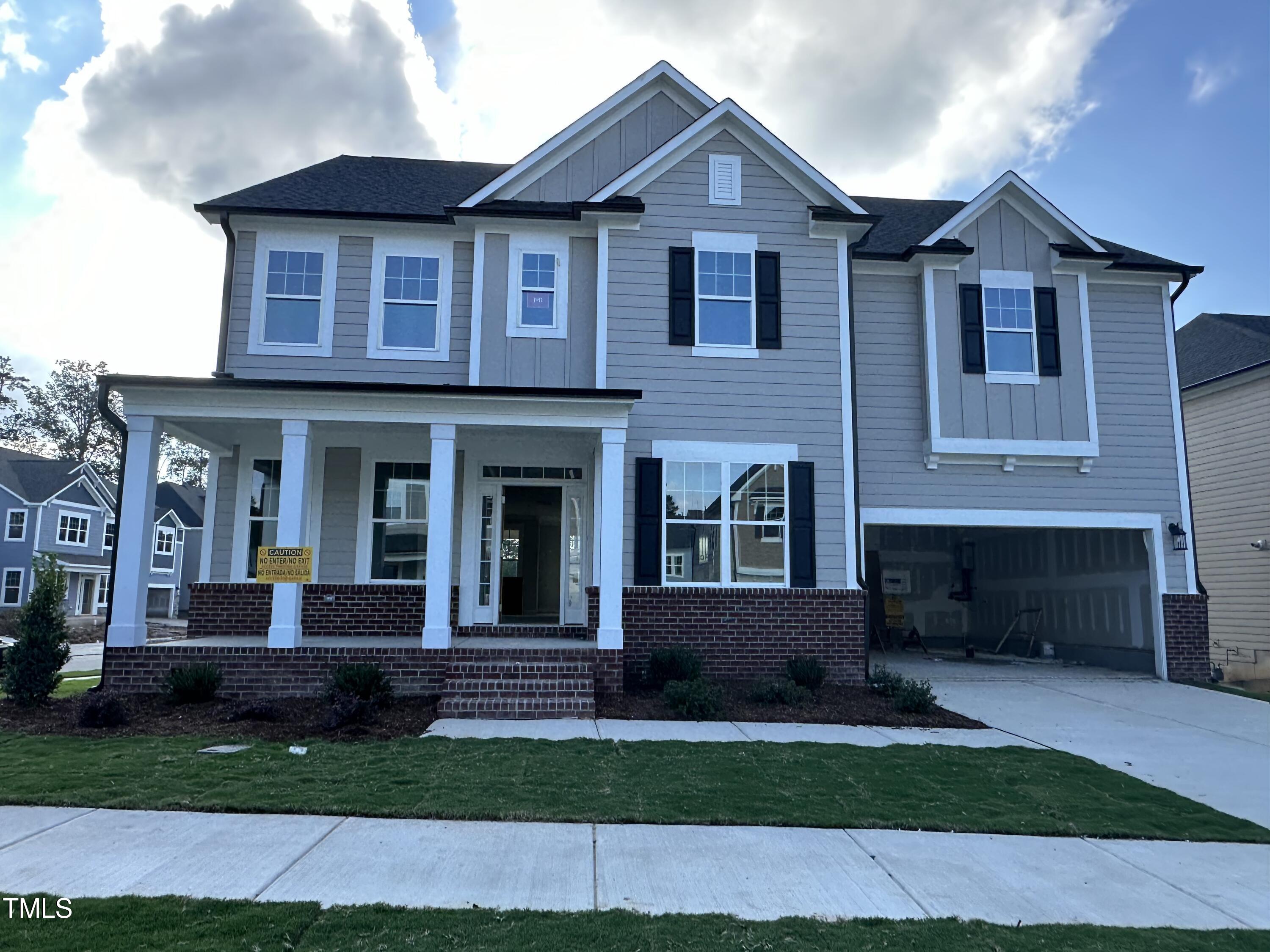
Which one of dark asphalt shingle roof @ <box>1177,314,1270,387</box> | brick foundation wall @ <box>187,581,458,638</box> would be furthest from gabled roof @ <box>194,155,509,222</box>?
dark asphalt shingle roof @ <box>1177,314,1270,387</box>

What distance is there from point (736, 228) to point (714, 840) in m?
9.53

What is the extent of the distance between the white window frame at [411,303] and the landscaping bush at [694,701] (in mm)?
5988

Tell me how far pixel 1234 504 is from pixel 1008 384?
24.7 ft

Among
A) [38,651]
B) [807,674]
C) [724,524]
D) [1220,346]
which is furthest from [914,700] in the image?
[1220,346]

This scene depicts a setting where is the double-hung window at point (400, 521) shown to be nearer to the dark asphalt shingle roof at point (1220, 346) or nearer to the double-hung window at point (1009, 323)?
the double-hung window at point (1009, 323)

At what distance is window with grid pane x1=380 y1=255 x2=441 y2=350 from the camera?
13047 millimetres

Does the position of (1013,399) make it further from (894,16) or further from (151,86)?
(151,86)

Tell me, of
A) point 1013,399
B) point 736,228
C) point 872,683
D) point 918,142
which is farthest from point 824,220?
point 872,683

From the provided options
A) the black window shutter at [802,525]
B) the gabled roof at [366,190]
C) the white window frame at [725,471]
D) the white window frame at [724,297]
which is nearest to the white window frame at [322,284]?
the gabled roof at [366,190]

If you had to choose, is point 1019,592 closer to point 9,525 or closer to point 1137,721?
point 1137,721

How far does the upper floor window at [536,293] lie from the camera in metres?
12.9

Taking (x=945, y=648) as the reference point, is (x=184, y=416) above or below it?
above

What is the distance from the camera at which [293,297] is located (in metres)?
13.0

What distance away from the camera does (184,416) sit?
35.4ft
